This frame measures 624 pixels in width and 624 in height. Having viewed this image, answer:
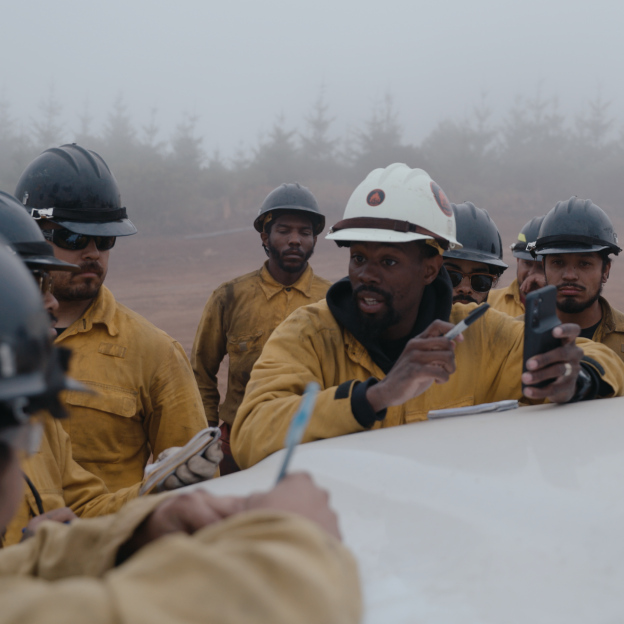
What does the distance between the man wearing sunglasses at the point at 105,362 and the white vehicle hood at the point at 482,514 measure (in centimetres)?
133

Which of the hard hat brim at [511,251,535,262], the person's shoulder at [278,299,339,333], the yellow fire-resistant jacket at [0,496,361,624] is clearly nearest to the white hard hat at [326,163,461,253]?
the person's shoulder at [278,299,339,333]

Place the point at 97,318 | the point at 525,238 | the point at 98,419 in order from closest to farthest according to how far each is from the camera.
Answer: the point at 98,419 → the point at 97,318 → the point at 525,238

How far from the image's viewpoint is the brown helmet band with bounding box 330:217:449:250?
9.73ft

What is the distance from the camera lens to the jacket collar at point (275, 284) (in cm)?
546

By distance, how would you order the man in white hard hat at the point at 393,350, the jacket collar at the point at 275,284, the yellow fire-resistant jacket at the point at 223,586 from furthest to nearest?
1. the jacket collar at the point at 275,284
2. the man in white hard hat at the point at 393,350
3. the yellow fire-resistant jacket at the point at 223,586

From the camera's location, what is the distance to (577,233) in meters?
4.22

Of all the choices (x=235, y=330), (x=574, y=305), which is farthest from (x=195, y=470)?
(x=235, y=330)

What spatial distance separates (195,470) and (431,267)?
1576mm

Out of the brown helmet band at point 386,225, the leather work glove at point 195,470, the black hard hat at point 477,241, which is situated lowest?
the leather work glove at point 195,470

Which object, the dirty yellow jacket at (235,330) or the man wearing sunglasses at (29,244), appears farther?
the dirty yellow jacket at (235,330)

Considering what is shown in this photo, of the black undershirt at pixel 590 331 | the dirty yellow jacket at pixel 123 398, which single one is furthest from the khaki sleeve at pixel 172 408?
the black undershirt at pixel 590 331

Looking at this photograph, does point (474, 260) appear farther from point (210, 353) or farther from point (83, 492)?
point (83, 492)

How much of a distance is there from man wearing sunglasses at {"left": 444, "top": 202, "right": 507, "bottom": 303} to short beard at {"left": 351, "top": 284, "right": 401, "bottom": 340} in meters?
2.08

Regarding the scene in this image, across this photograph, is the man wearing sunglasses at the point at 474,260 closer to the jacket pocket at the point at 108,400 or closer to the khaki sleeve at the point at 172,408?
the khaki sleeve at the point at 172,408
